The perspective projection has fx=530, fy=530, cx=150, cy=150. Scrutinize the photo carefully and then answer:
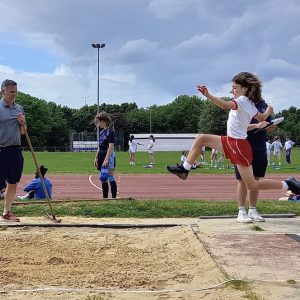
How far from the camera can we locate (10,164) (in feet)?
23.6

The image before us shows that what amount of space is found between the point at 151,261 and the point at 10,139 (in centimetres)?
309

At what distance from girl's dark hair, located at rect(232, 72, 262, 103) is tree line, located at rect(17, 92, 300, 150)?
80523 mm

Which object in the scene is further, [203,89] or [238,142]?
[238,142]

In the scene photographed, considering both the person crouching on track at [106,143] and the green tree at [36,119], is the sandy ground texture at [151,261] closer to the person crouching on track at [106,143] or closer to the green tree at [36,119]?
the person crouching on track at [106,143]

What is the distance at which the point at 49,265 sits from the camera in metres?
4.82

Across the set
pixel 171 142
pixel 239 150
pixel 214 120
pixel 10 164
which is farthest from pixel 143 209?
pixel 214 120

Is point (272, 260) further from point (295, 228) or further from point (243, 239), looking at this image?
point (295, 228)

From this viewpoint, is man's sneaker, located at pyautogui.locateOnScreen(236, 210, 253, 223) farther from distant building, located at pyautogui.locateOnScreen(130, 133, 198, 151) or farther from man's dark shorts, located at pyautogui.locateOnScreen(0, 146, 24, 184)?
distant building, located at pyautogui.locateOnScreen(130, 133, 198, 151)

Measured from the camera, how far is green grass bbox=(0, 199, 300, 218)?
7648 mm

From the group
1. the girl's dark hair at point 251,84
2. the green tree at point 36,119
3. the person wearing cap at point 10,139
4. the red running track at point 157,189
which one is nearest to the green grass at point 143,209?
the person wearing cap at point 10,139

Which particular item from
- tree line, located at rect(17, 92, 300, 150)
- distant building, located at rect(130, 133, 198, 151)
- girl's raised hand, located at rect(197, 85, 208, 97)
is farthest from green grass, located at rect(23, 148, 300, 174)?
tree line, located at rect(17, 92, 300, 150)

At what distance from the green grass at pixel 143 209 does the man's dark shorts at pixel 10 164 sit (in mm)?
793

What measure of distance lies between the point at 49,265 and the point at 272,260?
1988 millimetres

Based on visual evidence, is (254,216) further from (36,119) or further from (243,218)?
(36,119)
